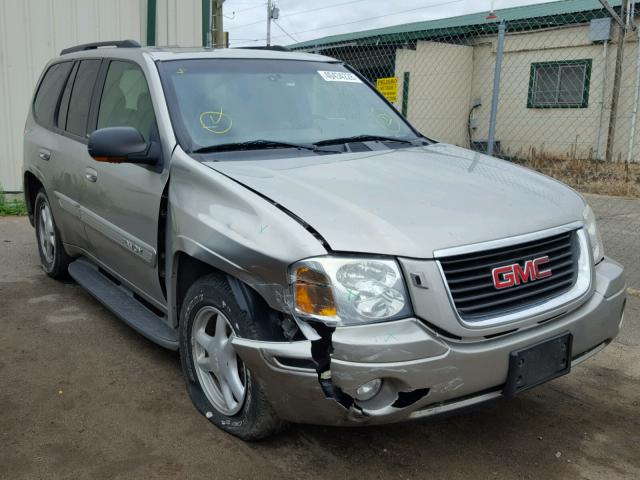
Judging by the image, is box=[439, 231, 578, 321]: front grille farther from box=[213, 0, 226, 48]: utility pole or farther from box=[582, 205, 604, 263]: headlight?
box=[213, 0, 226, 48]: utility pole

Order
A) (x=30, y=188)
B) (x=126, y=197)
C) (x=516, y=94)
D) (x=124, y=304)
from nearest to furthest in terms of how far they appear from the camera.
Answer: (x=126, y=197)
(x=124, y=304)
(x=30, y=188)
(x=516, y=94)

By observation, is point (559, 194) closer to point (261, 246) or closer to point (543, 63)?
point (261, 246)

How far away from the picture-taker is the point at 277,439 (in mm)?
2963

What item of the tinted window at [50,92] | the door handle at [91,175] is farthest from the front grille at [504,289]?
the tinted window at [50,92]

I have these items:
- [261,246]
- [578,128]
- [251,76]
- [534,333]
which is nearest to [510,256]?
[534,333]

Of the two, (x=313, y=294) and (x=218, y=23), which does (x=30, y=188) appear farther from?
(x=218, y=23)

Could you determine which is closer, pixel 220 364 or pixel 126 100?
pixel 220 364

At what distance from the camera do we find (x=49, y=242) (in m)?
5.50

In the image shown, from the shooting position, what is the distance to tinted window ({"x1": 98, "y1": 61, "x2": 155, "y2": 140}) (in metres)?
3.67

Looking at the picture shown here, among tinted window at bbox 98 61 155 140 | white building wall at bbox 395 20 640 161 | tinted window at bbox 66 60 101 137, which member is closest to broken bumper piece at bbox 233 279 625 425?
tinted window at bbox 98 61 155 140

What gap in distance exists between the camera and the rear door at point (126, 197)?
136 inches

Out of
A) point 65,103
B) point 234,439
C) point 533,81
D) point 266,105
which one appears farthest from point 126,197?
point 533,81

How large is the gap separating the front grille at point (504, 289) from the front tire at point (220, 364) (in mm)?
820

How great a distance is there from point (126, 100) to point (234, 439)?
219cm
